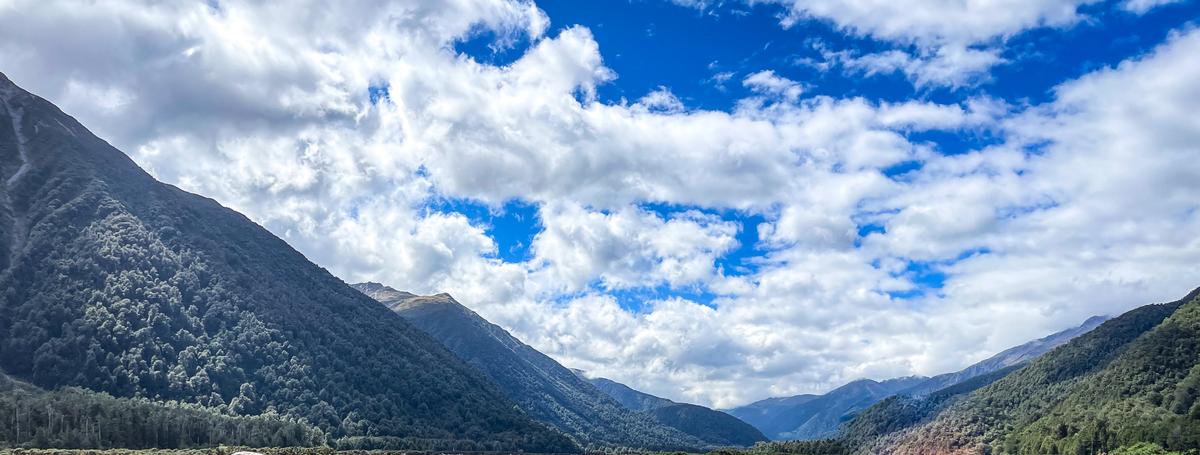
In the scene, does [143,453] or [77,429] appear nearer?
[143,453]

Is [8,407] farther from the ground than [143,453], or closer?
farther from the ground

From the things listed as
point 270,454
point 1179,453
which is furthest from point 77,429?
point 1179,453

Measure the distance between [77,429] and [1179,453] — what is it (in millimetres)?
251453

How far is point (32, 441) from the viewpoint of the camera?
617 feet

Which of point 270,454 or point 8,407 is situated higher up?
point 8,407

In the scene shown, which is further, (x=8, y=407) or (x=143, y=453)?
(x=8, y=407)

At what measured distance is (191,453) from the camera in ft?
616

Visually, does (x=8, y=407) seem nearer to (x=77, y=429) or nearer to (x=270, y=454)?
(x=77, y=429)

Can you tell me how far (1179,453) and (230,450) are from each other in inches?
8486

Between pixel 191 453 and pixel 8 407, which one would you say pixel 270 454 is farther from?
pixel 8 407

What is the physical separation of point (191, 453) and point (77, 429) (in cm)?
3341

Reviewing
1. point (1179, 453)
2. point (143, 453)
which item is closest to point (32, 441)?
point (143, 453)

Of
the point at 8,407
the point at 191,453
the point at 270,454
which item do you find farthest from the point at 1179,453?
the point at 8,407

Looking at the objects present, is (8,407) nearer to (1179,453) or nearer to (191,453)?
(191,453)
